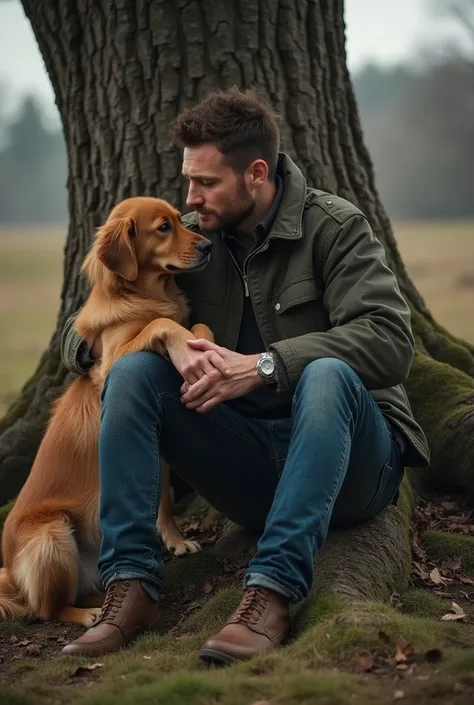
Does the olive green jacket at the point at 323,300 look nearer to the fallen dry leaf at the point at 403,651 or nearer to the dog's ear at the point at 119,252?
the dog's ear at the point at 119,252

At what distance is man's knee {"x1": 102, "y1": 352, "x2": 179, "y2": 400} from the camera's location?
3643 millimetres

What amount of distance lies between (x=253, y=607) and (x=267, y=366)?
0.93 metres

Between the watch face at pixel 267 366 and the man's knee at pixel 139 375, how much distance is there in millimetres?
384

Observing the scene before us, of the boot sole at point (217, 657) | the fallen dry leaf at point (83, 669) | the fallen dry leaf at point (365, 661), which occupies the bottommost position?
the fallen dry leaf at point (83, 669)

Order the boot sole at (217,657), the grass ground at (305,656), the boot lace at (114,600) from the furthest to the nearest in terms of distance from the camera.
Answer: the boot lace at (114,600), the boot sole at (217,657), the grass ground at (305,656)

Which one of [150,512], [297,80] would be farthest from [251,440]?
[297,80]

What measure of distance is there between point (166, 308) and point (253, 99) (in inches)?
39.7

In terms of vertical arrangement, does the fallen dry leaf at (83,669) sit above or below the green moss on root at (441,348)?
below

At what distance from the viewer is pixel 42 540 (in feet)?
13.4

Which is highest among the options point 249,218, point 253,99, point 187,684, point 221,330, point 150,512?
point 253,99

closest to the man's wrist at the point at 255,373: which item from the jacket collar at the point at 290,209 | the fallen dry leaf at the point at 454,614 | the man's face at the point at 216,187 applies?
the jacket collar at the point at 290,209

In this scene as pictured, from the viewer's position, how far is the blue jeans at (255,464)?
325 centimetres

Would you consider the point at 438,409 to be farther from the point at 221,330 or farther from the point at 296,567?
the point at 296,567

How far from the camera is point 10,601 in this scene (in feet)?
13.7
